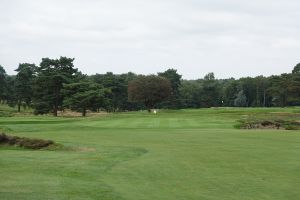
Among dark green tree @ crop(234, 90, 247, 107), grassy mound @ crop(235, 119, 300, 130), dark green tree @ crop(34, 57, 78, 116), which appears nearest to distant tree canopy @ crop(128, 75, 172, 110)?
dark green tree @ crop(34, 57, 78, 116)

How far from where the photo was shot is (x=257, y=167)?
17.4 metres

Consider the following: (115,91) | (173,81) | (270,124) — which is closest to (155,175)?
(270,124)

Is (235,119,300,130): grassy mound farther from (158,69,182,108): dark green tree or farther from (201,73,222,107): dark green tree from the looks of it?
(201,73,222,107): dark green tree

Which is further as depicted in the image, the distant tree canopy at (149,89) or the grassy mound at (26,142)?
the distant tree canopy at (149,89)

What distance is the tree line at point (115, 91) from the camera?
84688 millimetres

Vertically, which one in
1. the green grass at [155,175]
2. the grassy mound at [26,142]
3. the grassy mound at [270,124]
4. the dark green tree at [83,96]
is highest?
the dark green tree at [83,96]

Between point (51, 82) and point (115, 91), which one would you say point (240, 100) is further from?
point (51, 82)

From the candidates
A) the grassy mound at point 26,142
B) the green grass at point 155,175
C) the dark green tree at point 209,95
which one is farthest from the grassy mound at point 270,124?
the dark green tree at point 209,95

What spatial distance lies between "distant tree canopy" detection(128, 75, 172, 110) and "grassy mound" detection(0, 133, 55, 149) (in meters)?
79.1

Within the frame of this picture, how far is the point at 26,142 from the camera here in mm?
25781

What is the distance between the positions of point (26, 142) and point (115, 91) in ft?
322

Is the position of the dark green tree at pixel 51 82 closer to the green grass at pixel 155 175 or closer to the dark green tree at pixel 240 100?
the green grass at pixel 155 175

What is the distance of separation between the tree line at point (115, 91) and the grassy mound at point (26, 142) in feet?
178

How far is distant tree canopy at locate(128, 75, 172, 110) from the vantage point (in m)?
106
